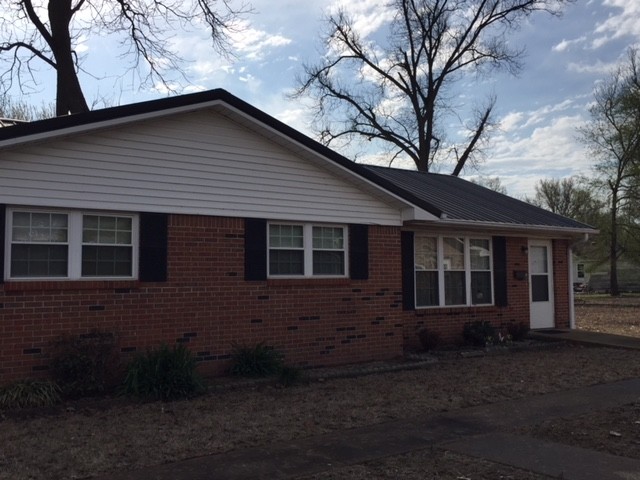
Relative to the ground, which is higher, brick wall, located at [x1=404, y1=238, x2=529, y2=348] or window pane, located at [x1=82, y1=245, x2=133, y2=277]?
window pane, located at [x1=82, y1=245, x2=133, y2=277]

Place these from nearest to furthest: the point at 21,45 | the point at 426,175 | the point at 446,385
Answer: the point at 446,385
the point at 426,175
the point at 21,45

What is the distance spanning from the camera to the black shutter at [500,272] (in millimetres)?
13492

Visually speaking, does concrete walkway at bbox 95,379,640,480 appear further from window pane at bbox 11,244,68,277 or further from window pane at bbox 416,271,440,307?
window pane at bbox 416,271,440,307

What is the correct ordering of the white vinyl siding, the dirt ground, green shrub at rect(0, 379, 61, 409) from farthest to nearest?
the white vinyl siding → green shrub at rect(0, 379, 61, 409) → the dirt ground

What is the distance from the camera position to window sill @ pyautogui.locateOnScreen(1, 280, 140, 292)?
757 centimetres

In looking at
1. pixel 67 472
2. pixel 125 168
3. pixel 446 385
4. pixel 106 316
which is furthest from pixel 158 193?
pixel 446 385

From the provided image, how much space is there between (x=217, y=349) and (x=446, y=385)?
3414 millimetres

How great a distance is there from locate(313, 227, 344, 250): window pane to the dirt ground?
90.7 inches

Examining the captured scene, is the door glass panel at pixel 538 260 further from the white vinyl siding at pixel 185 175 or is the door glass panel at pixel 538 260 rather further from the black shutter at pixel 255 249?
the black shutter at pixel 255 249

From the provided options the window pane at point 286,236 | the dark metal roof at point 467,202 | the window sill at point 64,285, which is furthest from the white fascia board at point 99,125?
the dark metal roof at point 467,202

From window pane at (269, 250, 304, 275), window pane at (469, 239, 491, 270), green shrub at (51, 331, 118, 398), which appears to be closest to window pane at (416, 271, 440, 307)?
window pane at (469, 239, 491, 270)

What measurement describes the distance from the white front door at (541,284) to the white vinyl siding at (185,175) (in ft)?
18.4

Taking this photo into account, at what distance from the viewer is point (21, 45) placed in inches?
736

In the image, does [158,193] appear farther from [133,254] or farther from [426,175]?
[426,175]
